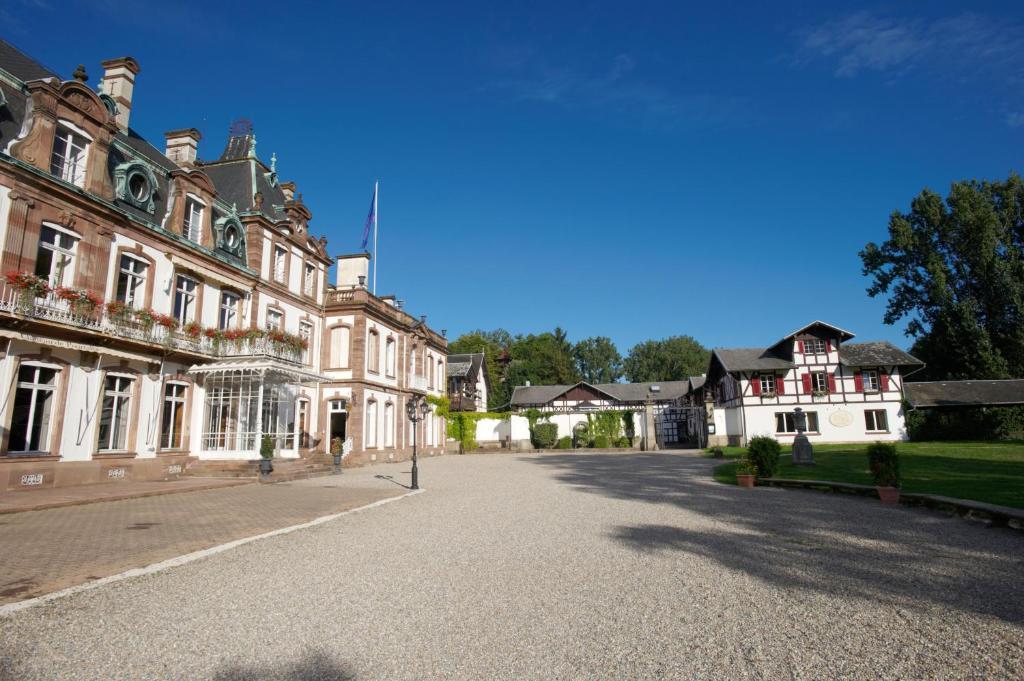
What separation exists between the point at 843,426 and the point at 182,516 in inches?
1649

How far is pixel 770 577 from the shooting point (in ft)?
20.2

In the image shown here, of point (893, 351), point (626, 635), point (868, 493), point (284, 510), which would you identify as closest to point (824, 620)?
point (626, 635)

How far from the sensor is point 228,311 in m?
22.4

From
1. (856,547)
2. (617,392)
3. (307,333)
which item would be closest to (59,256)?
(307,333)

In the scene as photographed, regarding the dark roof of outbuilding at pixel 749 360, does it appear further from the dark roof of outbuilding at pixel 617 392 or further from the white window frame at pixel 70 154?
the white window frame at pixel 70 154

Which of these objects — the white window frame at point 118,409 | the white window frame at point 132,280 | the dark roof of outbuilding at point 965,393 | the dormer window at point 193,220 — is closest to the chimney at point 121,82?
the dormer window at point 193,220

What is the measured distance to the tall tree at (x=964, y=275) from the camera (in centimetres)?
4172

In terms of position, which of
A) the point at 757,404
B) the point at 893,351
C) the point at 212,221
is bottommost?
the point at 757,404

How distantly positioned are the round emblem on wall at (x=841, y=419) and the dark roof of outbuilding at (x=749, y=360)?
4.48 metres

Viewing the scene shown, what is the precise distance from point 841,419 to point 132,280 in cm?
4257

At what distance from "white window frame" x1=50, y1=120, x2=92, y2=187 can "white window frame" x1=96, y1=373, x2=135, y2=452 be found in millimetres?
5748

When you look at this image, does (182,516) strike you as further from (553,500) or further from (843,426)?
(843,426)

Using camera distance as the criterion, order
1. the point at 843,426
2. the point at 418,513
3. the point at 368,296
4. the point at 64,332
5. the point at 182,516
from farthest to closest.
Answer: the point at 843,426 < the point at 368,296 < the point at 64,332 < the point at 418,513 < the point at 182,516

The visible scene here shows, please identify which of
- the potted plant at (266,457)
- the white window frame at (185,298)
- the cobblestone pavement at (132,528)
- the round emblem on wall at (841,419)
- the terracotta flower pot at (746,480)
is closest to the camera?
the cobblestone pavement at (132,528)
